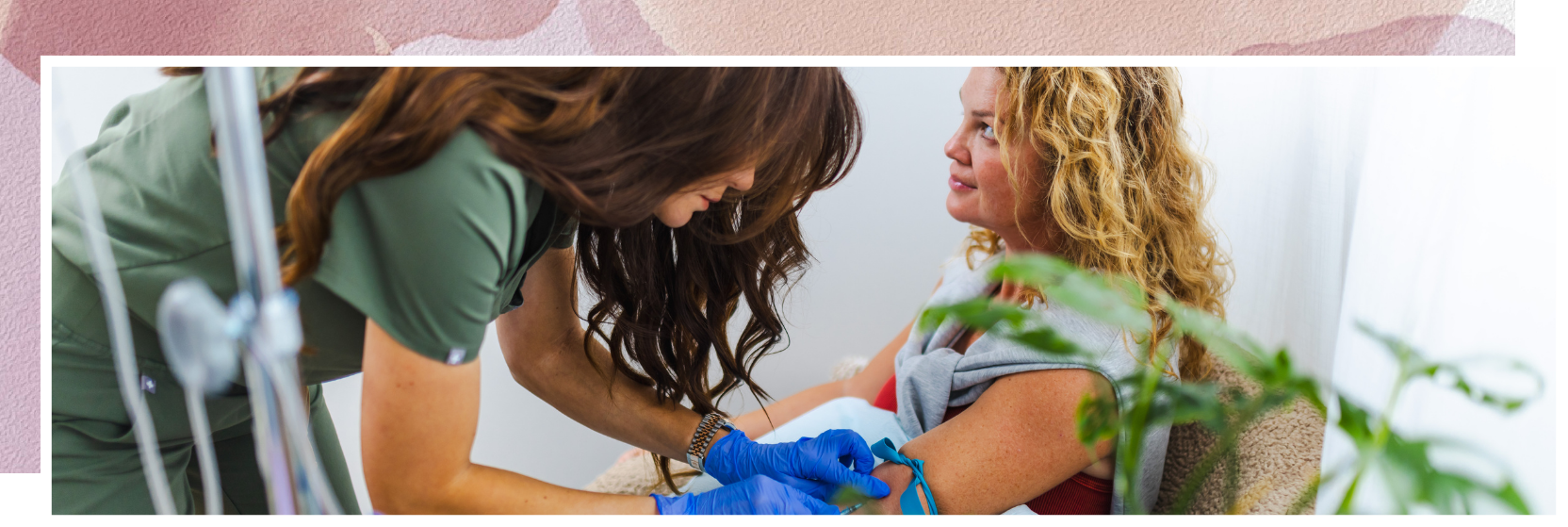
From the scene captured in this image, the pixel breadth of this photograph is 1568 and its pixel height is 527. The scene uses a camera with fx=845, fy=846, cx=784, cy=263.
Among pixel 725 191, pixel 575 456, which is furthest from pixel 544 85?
pixel 575 456

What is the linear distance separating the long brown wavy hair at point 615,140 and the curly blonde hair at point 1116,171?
0.69ft

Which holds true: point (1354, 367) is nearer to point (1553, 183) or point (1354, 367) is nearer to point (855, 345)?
point (1553, 183)

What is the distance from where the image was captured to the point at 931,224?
1387mm

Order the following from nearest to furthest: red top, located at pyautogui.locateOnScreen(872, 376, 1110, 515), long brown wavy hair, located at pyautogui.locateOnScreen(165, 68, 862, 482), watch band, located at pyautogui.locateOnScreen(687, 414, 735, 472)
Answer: long brown wavy hair, located at pyautogui.locateOnScreen(165, 68, 862, 482) → red top, located at pyautogui.locateOnScreen(872, 376, 1110, 515) → watch band, located at pyautogui.locateOnScreen(687, 414, 735, 472)

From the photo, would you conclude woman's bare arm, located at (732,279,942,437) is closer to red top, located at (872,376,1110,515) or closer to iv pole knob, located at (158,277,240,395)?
red top, located at (872,376,1110,515)

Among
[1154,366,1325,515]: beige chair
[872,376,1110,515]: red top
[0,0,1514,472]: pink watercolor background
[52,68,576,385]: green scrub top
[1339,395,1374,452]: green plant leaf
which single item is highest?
[0,0,1514,472]: pink watercolor background

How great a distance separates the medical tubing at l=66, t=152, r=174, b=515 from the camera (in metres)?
0.83

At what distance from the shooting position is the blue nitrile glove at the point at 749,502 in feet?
3.14

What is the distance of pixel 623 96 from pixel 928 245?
730 mm

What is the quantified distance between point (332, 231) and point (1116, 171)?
83cm

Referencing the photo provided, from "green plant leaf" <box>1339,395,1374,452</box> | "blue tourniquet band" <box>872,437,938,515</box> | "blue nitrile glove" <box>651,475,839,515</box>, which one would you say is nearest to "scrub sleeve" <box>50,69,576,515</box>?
"blue nitrile glove" <box>651,475,839,515</box>

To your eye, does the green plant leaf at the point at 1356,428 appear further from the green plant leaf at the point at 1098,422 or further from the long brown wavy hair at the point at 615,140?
the long brown wavy hair at the point at 615,140

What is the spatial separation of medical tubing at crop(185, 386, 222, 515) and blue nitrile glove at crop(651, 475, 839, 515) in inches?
19.2

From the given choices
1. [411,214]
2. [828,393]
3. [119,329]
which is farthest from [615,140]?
[828,393]
